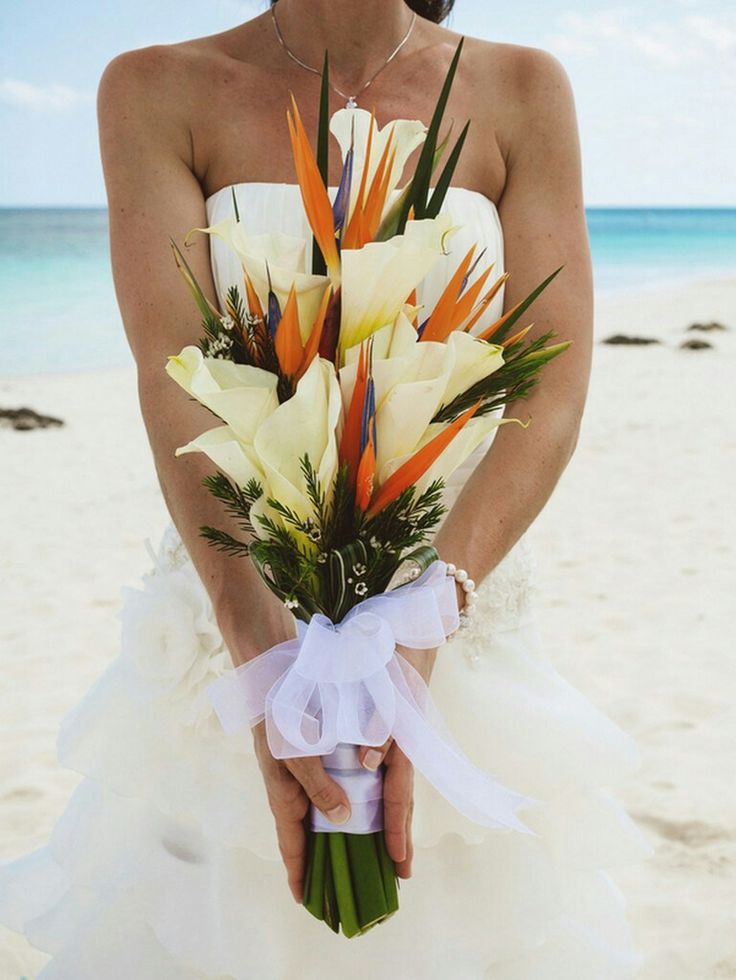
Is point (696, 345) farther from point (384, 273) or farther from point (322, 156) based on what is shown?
point (384, 273)

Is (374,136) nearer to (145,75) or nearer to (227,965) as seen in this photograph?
(145,75)

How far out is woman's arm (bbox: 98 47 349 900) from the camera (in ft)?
5.83

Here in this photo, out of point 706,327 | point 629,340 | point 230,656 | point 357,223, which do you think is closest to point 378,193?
point 357,223

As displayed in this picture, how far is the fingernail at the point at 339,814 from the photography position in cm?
151

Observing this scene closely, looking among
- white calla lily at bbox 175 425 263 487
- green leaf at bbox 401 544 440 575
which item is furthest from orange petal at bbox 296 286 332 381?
green leaf at bbox 401 544 440 575

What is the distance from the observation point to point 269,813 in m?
1.97

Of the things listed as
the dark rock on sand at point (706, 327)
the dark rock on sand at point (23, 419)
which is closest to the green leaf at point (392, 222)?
the dark rock on sand at point (23, 419)

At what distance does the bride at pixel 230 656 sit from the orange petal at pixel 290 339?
22.3 inches

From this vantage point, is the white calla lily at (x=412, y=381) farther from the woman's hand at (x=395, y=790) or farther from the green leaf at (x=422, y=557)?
the woman's hand at (x=395, y=790)

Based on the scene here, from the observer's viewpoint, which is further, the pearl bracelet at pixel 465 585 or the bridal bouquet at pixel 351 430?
the pearl bracelet at pixel 465 585

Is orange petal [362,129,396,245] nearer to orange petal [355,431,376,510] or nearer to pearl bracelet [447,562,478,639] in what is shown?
orange petal [355,431,376,510]

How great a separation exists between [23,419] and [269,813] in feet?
26.7

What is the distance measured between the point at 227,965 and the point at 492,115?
5.66ft

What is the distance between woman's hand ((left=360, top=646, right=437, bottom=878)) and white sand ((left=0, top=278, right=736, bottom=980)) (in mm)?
1443
